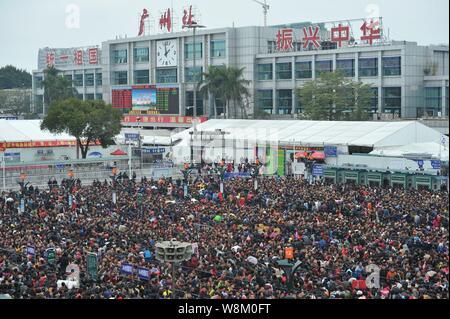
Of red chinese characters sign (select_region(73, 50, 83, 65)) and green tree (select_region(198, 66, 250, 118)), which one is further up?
red chinese characters sign (select_region(73, 50, 83, 65))

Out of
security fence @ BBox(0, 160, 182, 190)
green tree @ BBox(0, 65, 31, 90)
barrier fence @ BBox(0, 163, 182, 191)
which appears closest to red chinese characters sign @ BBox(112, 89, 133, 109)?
security fence @ BBox(0, 160, 182, 190)

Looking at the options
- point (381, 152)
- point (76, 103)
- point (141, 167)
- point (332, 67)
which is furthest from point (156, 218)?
point (332, 67)

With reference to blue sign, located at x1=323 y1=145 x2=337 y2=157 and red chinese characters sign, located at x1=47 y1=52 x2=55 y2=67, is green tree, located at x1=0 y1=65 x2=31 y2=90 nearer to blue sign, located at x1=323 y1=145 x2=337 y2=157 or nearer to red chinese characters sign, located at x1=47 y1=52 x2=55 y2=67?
red chinese characters sign, located at x1=47 y1=52 x2=55 y2=67

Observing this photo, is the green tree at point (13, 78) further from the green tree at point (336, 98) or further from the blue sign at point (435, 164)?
the blue sign at point (435, 164)

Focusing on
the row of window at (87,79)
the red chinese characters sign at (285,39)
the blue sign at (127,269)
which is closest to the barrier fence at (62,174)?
the blue sign at (127,269)

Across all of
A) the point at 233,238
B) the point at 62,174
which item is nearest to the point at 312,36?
the point at 62,174

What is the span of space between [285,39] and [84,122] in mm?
21359

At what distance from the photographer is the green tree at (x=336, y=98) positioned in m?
51.3

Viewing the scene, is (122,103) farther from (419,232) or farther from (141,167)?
(419,232)

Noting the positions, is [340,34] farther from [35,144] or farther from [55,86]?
[55,86]

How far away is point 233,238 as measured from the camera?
1844 cm

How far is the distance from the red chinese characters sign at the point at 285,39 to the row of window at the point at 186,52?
466 cm

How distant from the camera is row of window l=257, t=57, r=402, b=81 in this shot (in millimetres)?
52156

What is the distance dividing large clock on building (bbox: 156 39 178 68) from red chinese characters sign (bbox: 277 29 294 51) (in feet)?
30.7
